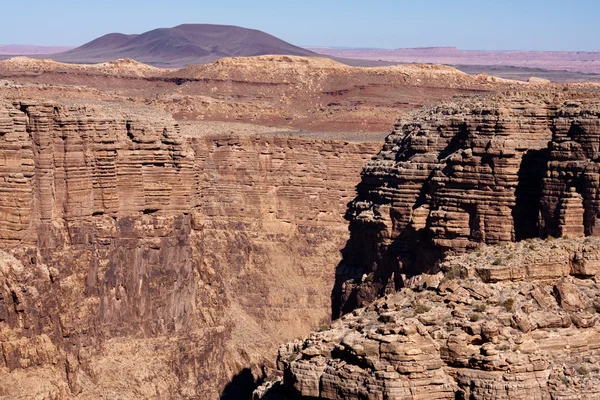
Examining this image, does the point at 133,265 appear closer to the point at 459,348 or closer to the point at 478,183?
the point at 478,183

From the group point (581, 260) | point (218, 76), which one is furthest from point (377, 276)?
point (218, 76)

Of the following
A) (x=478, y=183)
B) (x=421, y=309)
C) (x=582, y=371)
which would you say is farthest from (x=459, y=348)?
(x=478, y=183)

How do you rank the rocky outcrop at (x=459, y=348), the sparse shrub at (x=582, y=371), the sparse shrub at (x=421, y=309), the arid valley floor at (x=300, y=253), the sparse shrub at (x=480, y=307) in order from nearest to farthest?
the rocky outcrop at (x=459, y=348)
the sparse shrub at (x=582, y=371)
the arid valley floor at (x=300, y=253)
the sparse shrub at (x=421, y=309)
the sparse shrub at (x=480, y=307)

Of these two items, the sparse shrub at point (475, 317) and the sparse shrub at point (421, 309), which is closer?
the sparse shrub at point (475, 317)

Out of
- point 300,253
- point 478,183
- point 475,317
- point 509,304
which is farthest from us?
point 300,253

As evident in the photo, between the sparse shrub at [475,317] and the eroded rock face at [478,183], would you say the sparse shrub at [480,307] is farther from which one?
the eroded rock face at [478,183]

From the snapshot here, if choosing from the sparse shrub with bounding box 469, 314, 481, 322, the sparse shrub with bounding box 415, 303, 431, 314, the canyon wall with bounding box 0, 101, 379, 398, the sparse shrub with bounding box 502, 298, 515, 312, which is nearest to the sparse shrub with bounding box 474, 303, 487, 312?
the sparse shrub with bounding box 469, 314, 481, 322

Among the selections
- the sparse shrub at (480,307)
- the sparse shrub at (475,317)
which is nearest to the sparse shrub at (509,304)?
the sparse shrub at (480,307)
